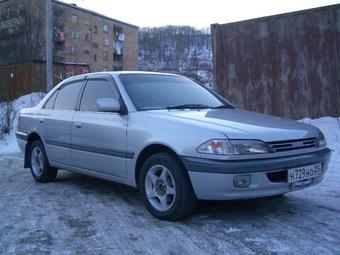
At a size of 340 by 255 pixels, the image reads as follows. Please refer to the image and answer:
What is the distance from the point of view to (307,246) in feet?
12.9

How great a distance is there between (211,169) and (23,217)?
6.97 feet

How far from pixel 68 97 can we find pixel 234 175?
3.24 metres

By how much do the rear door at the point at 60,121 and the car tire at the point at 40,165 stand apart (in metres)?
0.23

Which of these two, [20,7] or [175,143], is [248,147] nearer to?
[175,143]

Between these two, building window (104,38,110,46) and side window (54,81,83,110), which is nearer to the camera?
side window (54,81,83,110)

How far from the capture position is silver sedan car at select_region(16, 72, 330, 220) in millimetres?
4359

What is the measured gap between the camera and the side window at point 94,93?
587cm

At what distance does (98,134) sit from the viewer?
18.6ft

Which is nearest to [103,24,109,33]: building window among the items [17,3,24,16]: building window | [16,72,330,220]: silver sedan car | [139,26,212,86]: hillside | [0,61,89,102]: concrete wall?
[17,3,24,16]: building window

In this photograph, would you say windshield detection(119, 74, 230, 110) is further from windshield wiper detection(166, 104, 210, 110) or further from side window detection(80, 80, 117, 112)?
side window detection(80, 80, 117, 112)

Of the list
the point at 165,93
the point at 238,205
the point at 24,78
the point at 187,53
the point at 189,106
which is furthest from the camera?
the point at 24,78

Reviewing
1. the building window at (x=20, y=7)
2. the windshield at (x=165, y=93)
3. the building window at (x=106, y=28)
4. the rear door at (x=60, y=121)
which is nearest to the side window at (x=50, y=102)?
the rear door at (x=60, y=121)

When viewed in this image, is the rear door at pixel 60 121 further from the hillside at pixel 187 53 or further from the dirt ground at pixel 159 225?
the hillside at pixel 187 53

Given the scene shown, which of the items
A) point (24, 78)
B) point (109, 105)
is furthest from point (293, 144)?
point (24, 78)
